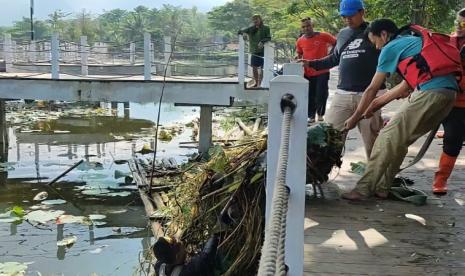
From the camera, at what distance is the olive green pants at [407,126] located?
3910 millimetres

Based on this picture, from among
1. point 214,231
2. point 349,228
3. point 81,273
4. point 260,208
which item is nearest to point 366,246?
point 349,228

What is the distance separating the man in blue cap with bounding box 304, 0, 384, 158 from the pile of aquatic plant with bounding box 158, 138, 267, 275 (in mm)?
1236

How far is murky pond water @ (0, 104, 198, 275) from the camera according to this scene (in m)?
7.87

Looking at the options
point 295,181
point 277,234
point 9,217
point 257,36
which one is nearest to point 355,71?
point 295,181

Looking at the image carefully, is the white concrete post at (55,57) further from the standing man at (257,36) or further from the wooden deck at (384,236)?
the wooden deck at (384,236)

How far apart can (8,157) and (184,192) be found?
37.7ft

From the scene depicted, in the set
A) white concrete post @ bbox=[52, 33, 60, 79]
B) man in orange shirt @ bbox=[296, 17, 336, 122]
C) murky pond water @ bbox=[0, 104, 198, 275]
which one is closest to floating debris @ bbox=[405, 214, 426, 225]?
murky pond water @ bbox=[0, 104, 198, 275]

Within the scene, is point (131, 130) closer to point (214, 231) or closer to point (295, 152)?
point (214, 231)

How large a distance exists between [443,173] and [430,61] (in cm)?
107

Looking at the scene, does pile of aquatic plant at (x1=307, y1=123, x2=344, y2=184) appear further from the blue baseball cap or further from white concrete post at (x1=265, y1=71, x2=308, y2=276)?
white concrete post at (x1=265, y1=71, x2=308, y2=276)

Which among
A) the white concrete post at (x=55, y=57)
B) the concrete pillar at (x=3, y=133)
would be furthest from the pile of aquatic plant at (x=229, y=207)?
the concrete pillar at (x=3, y=133)

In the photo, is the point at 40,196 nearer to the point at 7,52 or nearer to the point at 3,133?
the point at 3,133

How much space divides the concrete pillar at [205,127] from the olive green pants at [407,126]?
28.6 ft

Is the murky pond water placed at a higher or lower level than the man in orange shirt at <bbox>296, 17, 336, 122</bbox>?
lower
